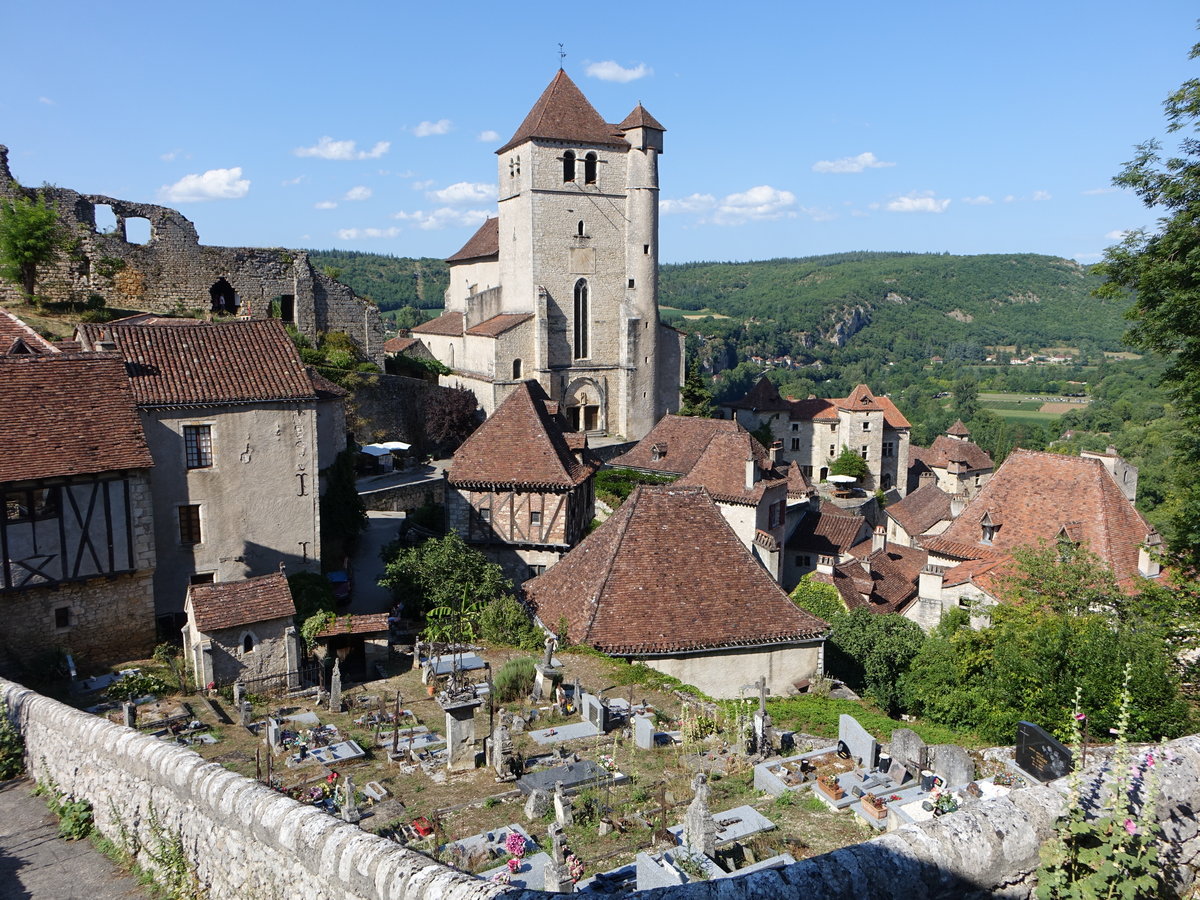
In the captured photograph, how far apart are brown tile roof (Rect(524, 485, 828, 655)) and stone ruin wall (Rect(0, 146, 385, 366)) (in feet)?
73.6

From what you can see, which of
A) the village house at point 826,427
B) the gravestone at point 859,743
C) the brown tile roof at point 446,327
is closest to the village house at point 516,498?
the gravestone at point 859,743

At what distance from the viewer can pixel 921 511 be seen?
45.8m

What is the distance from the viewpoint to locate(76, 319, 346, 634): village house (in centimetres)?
1911

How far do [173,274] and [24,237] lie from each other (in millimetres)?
6737

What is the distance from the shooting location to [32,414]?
1670cm

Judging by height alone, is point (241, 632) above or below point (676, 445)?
below

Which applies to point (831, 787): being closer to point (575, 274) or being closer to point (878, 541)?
point (878, 541)

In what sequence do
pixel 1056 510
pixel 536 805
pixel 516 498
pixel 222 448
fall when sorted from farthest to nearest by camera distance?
pixel 1056 510 → pixel 516 498 → pixel 222 448 → pixel 536 805

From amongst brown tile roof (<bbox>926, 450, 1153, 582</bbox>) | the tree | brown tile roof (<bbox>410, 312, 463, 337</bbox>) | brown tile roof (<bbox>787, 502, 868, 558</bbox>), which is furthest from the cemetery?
brown tile roof (<bbox>410, 312, 463, 337</bbox>)

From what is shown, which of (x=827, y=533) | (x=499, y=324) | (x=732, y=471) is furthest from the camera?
(x=499, y=324)

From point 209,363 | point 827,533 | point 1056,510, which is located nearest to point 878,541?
point 827,533

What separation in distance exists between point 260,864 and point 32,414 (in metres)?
12.7

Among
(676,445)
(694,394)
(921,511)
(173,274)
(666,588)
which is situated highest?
(173,274)

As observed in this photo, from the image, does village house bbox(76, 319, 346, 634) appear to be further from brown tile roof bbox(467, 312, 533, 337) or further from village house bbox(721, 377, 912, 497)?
village house bbox(721, 377, 912, 497)
